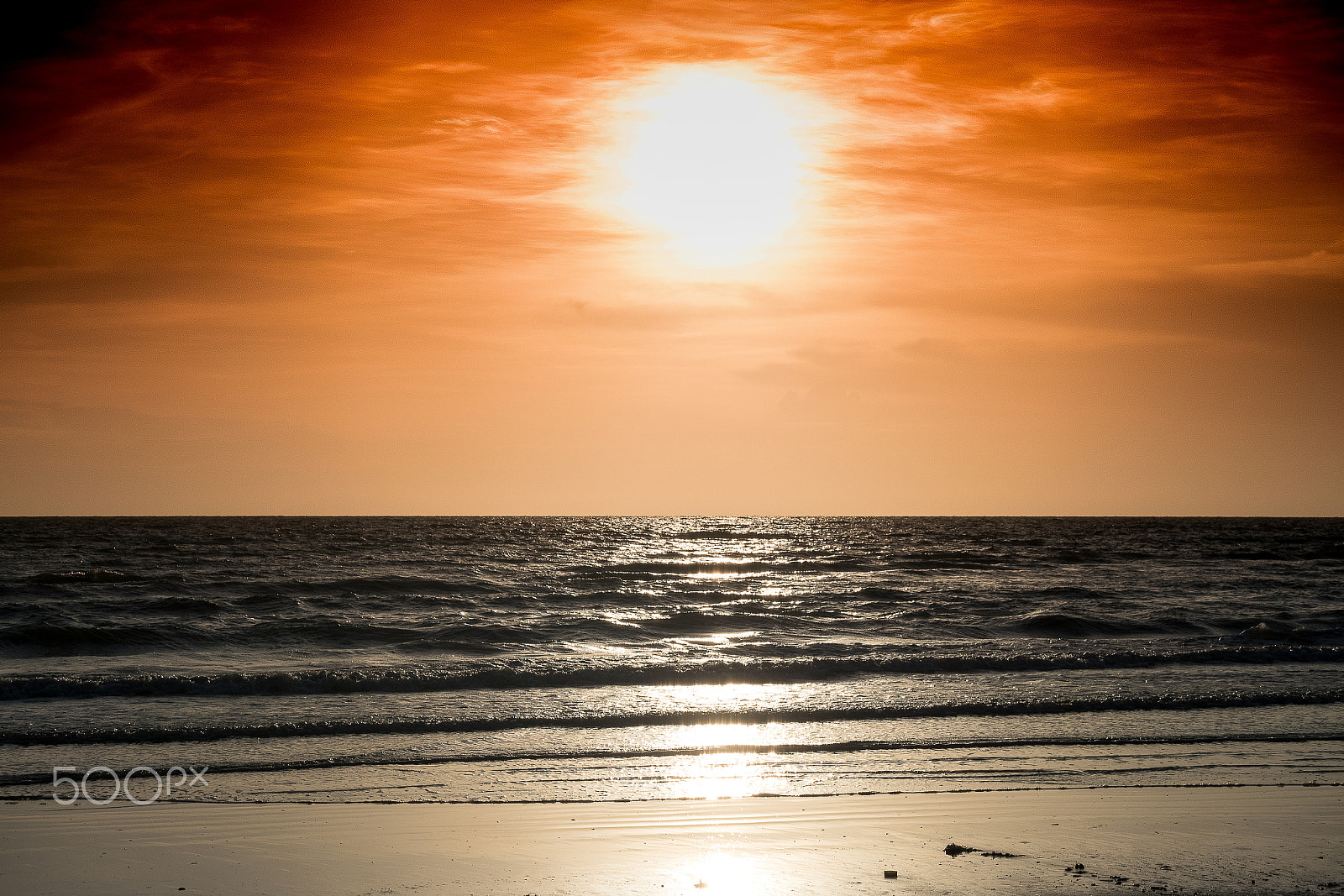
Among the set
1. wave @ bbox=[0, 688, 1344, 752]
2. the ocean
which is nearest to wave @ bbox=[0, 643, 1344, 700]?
the ocean

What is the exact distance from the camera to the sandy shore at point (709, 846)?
279 inches

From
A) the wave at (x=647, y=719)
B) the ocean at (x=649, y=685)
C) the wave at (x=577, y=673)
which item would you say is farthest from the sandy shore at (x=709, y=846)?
the wave at (x=577, y=673)

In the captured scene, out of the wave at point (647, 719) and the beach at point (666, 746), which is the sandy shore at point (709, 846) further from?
the wave at point (647, 719)

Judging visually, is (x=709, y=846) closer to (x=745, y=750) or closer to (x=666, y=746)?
(x=745, y=750)

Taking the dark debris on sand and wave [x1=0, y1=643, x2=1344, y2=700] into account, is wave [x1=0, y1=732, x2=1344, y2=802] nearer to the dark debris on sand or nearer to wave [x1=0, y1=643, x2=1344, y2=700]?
the dark debris on sand

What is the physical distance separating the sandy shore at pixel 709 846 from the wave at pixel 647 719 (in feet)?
10.9

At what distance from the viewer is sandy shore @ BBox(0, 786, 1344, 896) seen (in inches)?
279

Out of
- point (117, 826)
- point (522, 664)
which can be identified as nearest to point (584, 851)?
point (117, 826)

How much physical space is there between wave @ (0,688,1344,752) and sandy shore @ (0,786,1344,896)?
3317mm

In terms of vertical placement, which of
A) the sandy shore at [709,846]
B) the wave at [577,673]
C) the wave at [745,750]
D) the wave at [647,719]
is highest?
the sandy shore at [709,846]

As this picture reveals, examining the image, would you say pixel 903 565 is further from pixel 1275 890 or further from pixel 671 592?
pixel 1275 890

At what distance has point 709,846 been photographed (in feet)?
26.1

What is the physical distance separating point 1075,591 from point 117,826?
1242 inches

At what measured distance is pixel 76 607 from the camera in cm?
2731
